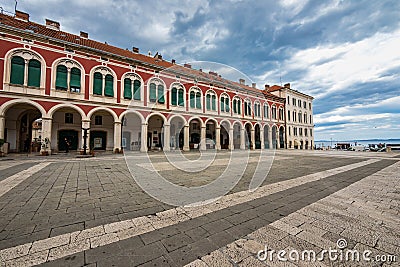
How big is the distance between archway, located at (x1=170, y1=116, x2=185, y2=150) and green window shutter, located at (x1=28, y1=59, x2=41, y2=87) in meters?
12.9

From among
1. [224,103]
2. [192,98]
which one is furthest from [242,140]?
[192,98]

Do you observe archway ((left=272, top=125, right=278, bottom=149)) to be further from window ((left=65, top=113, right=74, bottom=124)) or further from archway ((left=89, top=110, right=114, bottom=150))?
window ((left=65, top=113, right=74, bottom=124))

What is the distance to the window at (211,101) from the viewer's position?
80.9ft

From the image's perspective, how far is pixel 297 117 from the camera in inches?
1503

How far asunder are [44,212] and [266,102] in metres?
31.8

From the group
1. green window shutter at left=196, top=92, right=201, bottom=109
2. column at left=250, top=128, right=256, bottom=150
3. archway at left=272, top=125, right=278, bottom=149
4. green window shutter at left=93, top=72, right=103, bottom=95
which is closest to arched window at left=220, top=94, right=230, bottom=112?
green window shutter at left=196, top=92, right=201, bottom=109

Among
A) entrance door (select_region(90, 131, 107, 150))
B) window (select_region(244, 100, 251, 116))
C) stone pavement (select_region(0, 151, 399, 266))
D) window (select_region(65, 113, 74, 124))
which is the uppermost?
window (select_region(244, 100, 251, 116))

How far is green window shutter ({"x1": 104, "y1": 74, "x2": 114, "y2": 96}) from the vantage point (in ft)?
57.1

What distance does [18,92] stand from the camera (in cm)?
1343

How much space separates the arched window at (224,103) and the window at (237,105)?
3.73ft

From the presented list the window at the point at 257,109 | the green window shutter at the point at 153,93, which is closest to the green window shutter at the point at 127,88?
the green window shutter at the point at 153,93

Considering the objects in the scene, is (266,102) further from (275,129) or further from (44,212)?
(44,212)

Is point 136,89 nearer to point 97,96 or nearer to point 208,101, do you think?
point 97,96

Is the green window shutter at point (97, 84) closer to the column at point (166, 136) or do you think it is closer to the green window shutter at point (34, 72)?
the green window shutter at point (34, 72)
